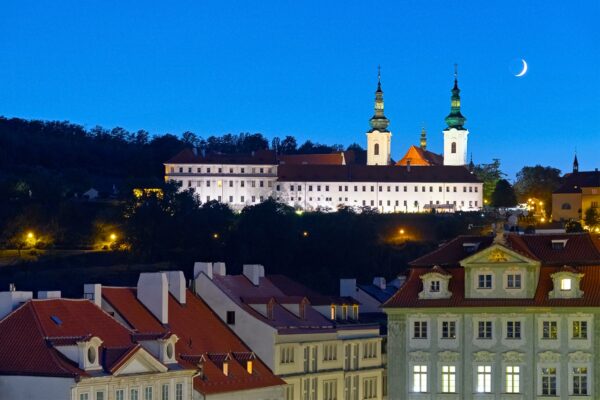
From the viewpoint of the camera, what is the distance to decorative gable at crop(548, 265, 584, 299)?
79938 millimetres

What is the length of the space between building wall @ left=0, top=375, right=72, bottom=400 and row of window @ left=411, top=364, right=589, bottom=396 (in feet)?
59.6

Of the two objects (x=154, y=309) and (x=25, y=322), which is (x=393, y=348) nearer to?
(x=154, y=309)

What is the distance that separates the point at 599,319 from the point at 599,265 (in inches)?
93.4

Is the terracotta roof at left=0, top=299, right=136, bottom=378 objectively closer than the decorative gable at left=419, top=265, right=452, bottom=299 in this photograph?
Yes

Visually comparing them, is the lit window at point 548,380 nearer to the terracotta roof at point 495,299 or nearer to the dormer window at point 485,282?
the terracotta roof at point 495,299

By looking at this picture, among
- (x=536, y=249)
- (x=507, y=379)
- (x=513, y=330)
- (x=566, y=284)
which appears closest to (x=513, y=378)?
(x=507, y=379)

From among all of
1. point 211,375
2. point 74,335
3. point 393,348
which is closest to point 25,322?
point 74,335

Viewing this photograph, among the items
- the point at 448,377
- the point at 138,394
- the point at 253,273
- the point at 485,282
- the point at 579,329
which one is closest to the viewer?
the point at 138,394

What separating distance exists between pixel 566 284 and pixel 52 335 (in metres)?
22.1

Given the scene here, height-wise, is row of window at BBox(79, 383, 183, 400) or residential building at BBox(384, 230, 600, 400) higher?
residential building at BBox(384, 230, 600, 400)

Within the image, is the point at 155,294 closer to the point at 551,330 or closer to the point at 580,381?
the point at 551,330

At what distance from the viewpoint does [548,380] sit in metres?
80.3

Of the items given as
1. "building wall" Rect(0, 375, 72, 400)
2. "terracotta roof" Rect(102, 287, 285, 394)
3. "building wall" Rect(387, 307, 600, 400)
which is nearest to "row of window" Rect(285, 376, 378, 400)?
"terracotta roof" Rect(102, 287, 285, 394)

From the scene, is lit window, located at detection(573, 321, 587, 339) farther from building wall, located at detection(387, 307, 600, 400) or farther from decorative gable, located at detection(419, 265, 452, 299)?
decorative gable, located at detection(419, 265, 452, 299)
